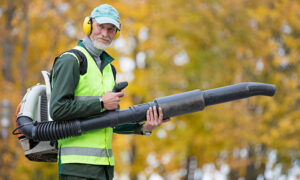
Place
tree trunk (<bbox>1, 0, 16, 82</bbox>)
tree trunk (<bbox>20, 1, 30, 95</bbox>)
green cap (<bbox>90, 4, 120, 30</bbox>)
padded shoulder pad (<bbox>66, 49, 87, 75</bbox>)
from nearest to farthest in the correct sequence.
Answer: padded shoulder pad (<bbox>66, 49, 87, 75</bbox>)
green cap (<bbox>90, 4, 120, 30</bbox>)
tree trunk (<bbox>20, 1, 30, 95</bbox>)
tree trunk (<bbox>1, 0, 16, 82</bbox>)

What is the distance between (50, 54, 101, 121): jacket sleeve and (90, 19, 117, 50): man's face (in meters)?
0.31

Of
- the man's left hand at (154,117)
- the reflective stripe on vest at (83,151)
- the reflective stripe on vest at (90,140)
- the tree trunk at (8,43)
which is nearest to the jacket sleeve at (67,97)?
the reflective stripe on vest at (90,140)

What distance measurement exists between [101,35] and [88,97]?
0.51m

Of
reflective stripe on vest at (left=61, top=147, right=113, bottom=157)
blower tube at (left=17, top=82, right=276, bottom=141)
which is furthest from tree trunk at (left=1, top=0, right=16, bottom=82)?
reflective stripe on vest at (left=61, top=147, right=113, bottom=157)

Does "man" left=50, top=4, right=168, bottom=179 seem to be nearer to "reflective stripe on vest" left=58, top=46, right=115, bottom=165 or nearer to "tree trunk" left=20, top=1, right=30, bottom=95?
"reflective stripe on vest" left=58, top=46, right=115, bottom=165

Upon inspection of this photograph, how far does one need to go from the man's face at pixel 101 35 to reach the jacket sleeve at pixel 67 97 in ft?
1.01

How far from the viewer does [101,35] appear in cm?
372

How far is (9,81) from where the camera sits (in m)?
12.9

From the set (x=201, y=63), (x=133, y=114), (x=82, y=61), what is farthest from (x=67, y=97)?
(x=201, y=63)

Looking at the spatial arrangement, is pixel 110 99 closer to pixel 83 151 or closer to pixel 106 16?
pixel 83 151

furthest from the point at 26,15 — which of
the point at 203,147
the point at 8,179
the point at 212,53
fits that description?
the point at 203,147

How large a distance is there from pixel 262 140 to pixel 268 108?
1.05m

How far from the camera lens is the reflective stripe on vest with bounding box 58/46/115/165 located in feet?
11.4

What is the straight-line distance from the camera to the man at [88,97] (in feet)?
11.3
